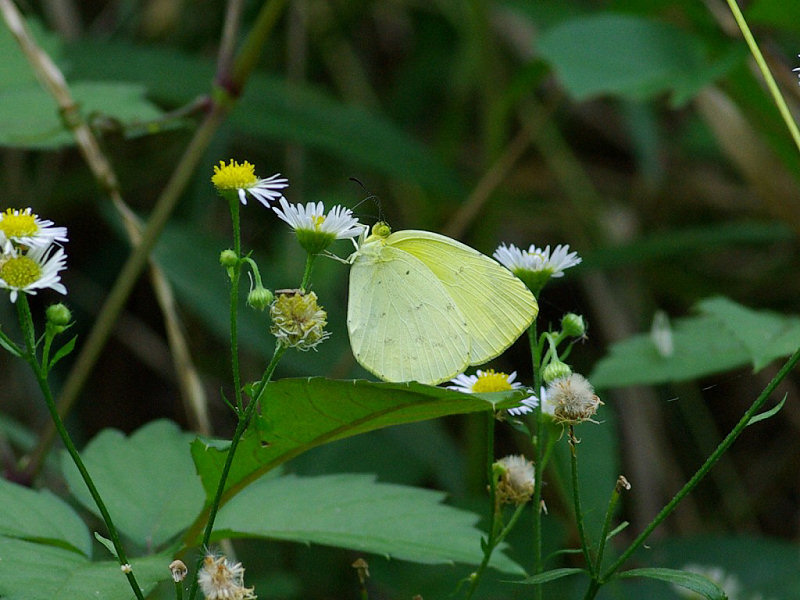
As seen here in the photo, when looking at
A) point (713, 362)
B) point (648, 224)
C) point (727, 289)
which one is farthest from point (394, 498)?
point (648, 224)

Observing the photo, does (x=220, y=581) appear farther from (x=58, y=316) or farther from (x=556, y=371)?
(x=556, y=371)

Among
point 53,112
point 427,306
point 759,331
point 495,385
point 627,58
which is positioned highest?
point 53,112

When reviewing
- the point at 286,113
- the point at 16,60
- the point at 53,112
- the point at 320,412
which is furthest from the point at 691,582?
the point at 286,113

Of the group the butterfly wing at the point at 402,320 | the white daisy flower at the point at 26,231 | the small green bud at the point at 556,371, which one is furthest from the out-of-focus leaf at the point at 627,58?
the white daisy flower at the point at 26,231

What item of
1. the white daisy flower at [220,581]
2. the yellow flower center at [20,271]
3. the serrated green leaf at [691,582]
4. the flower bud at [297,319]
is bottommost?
the serrated green leaf at [691,582]

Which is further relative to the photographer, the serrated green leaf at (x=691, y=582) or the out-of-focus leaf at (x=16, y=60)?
the out-of-focus leaf at (x=16, y=60)

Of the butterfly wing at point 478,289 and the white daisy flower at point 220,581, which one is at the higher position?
the butterfly wing at point 478,289

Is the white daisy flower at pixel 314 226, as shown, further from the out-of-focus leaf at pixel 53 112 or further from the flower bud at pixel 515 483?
the out-of-focus leaf at pixel 53 112

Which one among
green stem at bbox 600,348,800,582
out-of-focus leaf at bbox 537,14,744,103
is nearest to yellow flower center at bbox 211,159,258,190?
green stem at bbox 600,348,800,582
